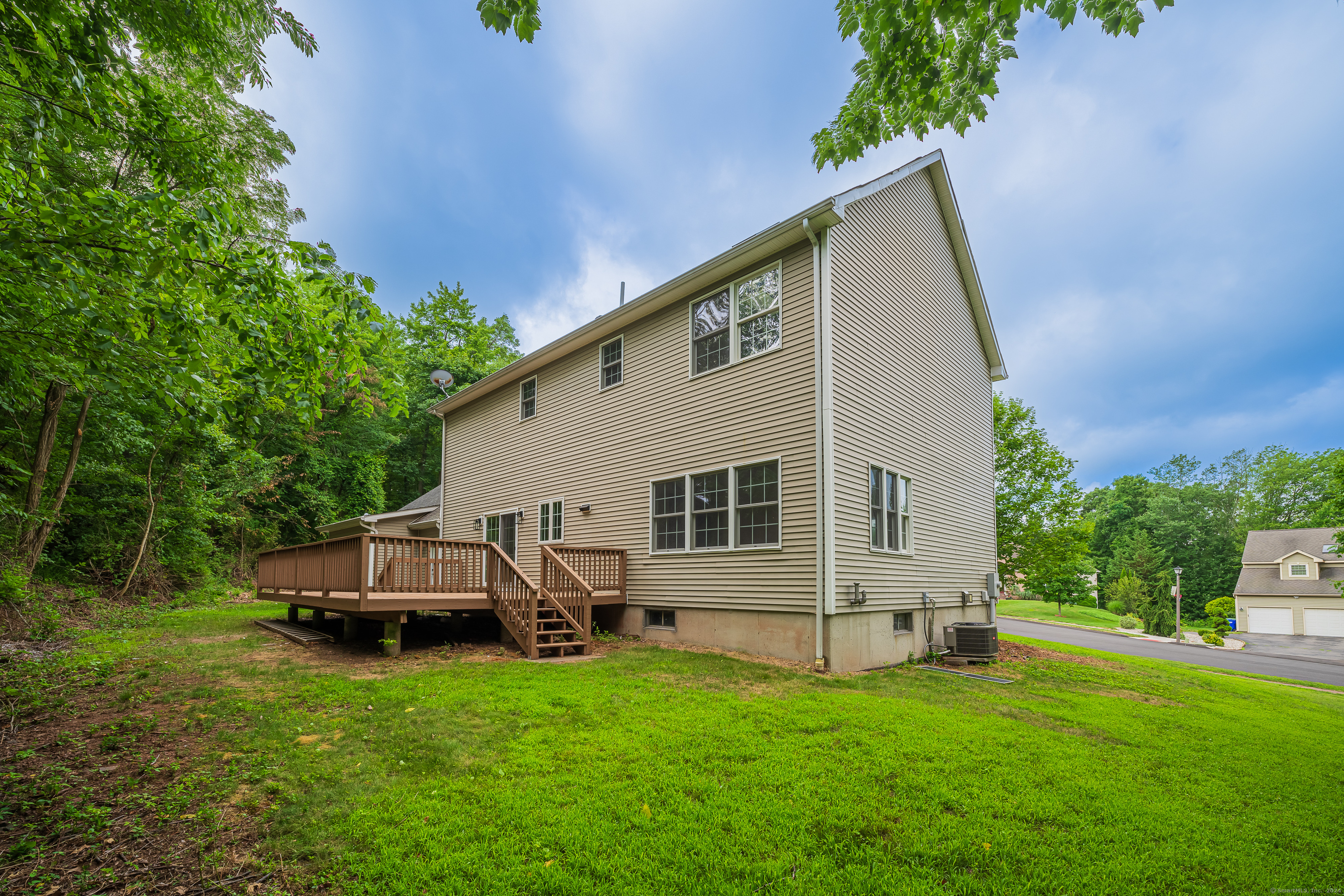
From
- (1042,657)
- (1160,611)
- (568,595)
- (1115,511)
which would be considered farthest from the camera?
(1115,511)

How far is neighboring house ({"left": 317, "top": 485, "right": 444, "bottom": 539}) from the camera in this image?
59.6 ft

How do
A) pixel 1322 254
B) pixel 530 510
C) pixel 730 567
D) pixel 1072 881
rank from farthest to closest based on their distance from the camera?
pixel 1322 254
pixel 530 510
pixel 730 567
pixel 1072 881

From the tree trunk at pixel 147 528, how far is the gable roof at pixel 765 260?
6693mm

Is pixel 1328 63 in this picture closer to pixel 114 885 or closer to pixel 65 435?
pixel 114 885

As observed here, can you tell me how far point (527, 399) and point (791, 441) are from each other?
805 centimetres

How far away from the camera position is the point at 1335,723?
23.2 feet

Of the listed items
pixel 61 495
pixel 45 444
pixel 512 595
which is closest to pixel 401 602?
pixel 512 595

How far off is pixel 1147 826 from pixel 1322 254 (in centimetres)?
5807

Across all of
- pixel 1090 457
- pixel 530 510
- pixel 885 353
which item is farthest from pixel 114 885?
pixel 1090 457

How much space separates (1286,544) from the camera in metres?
34.8

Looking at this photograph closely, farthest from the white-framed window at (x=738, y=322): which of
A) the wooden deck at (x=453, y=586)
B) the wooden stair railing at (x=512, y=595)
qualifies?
the wooden stair railing at (x=512, y=595)

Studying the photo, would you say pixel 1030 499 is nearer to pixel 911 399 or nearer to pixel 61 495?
pixel 911 399

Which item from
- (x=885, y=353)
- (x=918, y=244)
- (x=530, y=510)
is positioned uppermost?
(x=918, y=244)

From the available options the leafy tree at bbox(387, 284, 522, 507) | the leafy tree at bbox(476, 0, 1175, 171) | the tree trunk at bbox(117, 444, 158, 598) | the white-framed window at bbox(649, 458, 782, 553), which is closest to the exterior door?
the white-framed window at bbox(649, 458, 782, 553)
